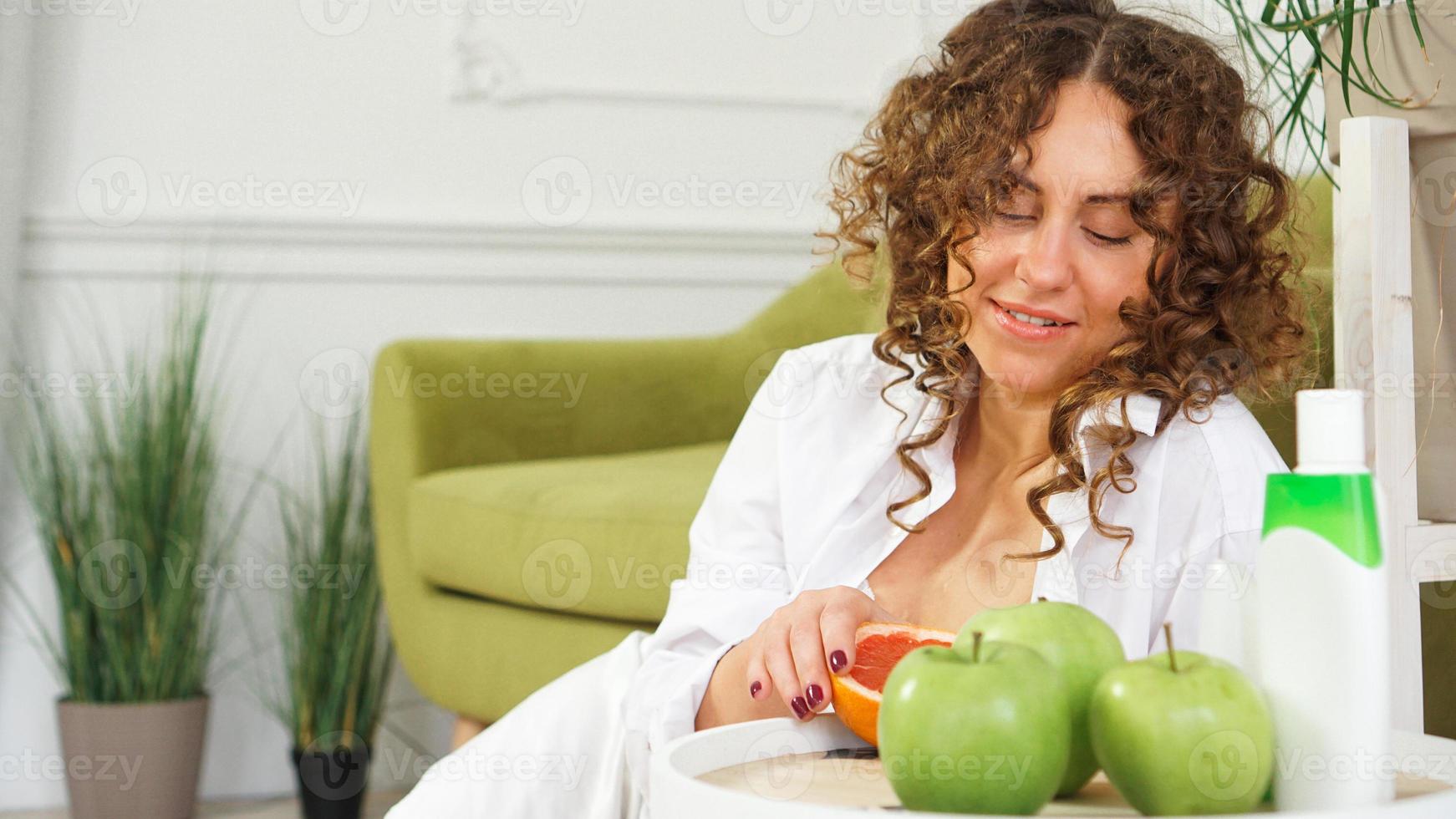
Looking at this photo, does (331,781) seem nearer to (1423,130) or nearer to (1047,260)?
(1047,260)

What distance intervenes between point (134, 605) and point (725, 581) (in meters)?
1.33

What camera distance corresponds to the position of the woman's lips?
109cm

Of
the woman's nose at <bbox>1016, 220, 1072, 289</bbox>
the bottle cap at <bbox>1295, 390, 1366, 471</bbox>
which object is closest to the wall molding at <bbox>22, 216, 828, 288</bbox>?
the woman's nose at <bbox>1016, 220, 1072, 289</bbox>

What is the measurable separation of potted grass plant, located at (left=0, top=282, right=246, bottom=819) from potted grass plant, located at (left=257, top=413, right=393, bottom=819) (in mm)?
151

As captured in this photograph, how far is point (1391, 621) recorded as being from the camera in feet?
3.65

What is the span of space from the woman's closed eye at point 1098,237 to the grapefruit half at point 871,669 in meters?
0.38

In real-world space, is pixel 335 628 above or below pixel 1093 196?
below

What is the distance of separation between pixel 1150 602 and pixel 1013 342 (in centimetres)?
22

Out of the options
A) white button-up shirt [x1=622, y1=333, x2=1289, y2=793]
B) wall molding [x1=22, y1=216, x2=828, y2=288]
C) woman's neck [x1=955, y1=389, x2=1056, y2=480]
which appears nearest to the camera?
white button-up shirt [x1=622, y1=333, x2=1289, y2=793]

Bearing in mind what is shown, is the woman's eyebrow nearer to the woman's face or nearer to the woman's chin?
the woman's face

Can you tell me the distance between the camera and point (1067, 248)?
1.06 meters

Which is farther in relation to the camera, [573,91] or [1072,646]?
[573,91]

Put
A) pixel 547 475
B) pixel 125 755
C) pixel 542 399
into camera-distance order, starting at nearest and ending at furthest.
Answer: pixel 547 475
pixel 125 755
pixel 542 399

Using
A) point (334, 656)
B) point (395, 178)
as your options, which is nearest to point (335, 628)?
point (334, 656)
